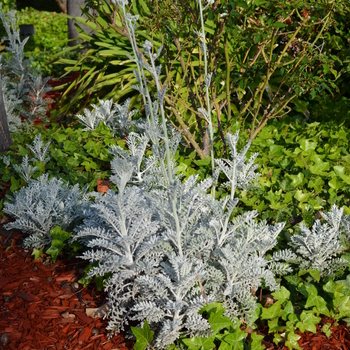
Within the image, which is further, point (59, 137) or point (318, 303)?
point (59, 137)

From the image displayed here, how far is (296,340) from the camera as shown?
2.16 m

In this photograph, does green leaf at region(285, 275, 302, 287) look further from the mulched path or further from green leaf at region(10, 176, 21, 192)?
green leaf at region(10, 176, 21, 192)

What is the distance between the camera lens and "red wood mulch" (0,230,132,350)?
7.50 ft

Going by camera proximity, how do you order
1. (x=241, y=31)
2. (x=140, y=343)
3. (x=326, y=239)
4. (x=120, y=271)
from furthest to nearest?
(x=241, y=31) < (x=326, y=239) < (x=120, y=271) < (x=140, y=343)

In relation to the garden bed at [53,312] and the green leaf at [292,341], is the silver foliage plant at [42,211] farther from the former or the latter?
the green leaf at [292,341]

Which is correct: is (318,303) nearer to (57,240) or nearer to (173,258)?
(173,258)

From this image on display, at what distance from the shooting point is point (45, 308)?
8.15 feet

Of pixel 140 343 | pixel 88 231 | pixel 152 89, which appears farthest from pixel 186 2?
pixel 140 343

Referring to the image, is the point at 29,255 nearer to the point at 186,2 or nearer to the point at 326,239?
the point at 326,239

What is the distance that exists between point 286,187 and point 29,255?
183 centimetres

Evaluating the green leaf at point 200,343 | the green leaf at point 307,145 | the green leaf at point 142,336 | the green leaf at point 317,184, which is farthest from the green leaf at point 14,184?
the green leaf at point 307,145

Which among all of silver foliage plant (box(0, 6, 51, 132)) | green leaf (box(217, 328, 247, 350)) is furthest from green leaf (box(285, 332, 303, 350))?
silver foliage plant (box(0, 6, 51, 132))

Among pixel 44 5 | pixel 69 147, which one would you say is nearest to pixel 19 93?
pixel 69 147

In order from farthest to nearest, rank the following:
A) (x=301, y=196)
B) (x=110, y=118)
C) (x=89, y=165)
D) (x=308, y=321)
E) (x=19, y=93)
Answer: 1. (x=19, y=93)
2. (x=110, y=118)
3. (x=89, y=165)
4. (x=301, y=196)
5. (x=308, y=321)
